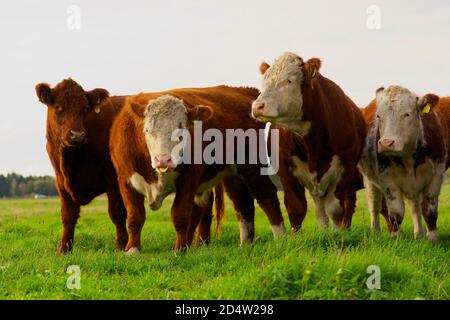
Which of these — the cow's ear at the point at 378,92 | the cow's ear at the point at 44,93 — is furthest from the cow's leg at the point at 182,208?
the cow's ear at the point at 378,92

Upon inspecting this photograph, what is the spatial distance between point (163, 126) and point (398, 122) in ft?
11.3

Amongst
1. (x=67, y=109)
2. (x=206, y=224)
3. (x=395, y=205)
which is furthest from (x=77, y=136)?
(x=395, y=205)

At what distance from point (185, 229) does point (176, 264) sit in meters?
0.86

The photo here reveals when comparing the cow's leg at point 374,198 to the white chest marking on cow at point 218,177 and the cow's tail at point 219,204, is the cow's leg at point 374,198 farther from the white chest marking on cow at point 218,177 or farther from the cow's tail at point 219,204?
the white chest marking on cow at point 218,177

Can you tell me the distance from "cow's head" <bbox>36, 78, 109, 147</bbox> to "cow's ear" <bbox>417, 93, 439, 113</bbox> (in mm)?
4671

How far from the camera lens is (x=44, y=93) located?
11.0 meters

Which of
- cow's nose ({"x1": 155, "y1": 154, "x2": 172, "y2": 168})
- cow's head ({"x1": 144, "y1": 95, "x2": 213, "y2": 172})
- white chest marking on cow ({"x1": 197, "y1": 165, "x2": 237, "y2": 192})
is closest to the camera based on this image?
cow's nose ({"x1": 155, "y1": 154, "x2": 172, "y2": 168})

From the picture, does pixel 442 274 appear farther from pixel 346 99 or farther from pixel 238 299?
pixel 346 99

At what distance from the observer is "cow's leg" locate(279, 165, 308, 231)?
35.1 feet

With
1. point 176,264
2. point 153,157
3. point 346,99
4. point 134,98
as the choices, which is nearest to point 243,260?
point 176,264

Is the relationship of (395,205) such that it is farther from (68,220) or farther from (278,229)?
(68,220)

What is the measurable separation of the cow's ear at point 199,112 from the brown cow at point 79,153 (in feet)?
6.33

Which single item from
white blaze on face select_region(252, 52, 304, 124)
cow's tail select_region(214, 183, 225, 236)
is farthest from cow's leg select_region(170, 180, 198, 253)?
cow's tail select_region(214, 183, 225, 236)

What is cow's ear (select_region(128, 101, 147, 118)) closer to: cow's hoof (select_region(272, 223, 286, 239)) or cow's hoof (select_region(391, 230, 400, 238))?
cow's hoof (select_region(272, 223, 286, 239))
